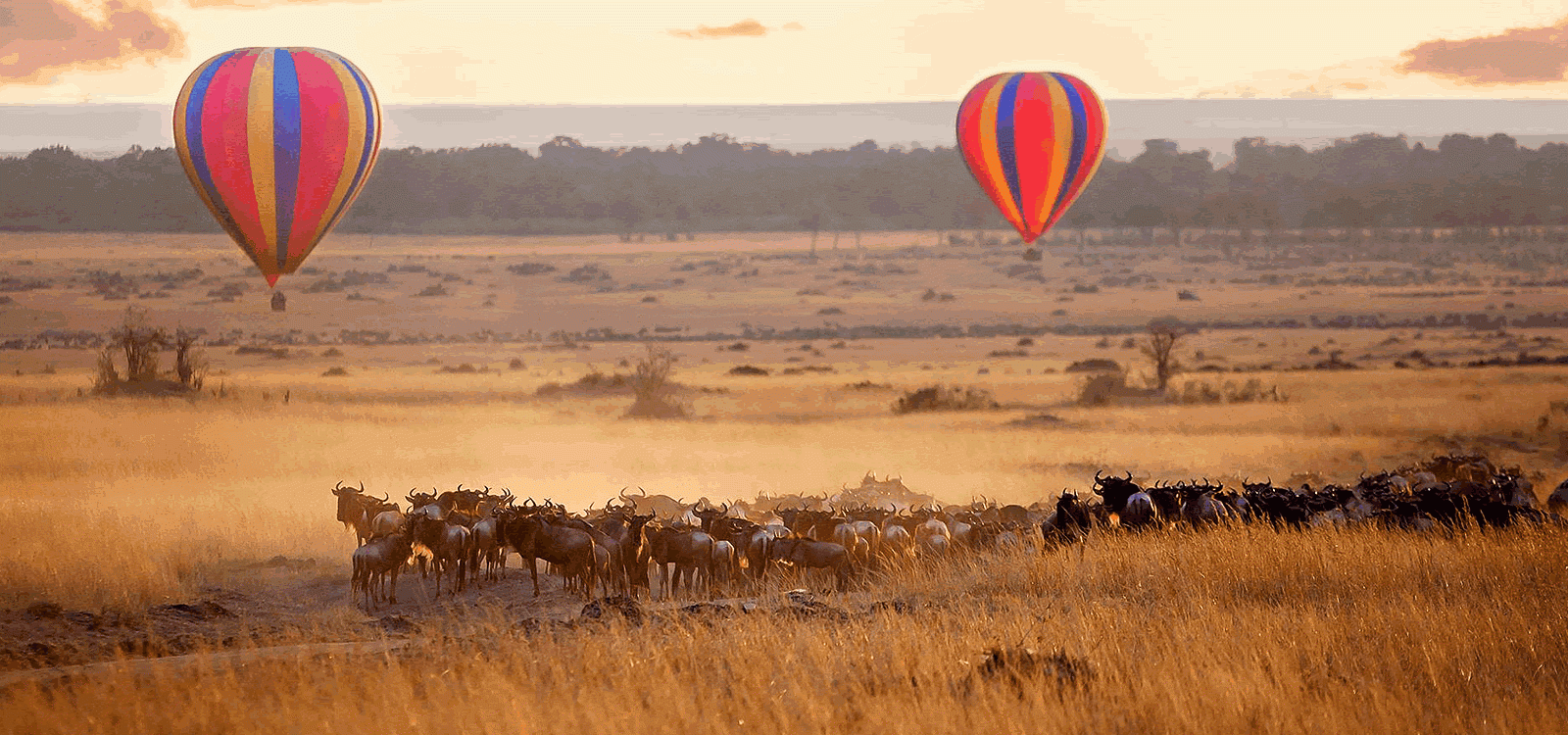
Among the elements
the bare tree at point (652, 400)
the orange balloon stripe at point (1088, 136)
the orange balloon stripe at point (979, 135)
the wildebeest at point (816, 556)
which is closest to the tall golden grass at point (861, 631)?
the wildebeest at point (816, 556)

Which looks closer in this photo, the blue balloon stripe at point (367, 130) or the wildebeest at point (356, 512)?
the wildebeest at point (356, 512)

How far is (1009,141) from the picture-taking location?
44.7 m

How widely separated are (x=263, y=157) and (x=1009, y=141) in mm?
22628

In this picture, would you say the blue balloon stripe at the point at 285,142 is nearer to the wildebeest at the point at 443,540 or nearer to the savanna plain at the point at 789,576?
the savanna plain at the point at 789,576

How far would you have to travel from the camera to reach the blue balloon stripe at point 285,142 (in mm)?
30781

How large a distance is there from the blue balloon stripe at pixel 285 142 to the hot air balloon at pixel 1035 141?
69.4ft

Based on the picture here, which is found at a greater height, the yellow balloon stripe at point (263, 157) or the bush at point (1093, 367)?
the yellow balloon stripe at point (263, 157)

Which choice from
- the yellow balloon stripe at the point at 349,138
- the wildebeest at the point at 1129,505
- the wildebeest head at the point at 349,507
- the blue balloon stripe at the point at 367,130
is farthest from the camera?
the blue balloon stripe at the point at 367,130

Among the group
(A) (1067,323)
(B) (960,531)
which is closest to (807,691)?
(B) (960,531)

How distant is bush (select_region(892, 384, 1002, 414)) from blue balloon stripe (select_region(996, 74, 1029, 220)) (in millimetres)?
5721

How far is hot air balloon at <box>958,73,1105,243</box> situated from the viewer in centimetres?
4441

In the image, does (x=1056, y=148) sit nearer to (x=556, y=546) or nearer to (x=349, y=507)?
(x=349, y=507)

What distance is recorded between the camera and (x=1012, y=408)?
43.2 m

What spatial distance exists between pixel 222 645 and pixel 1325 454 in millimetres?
24290
